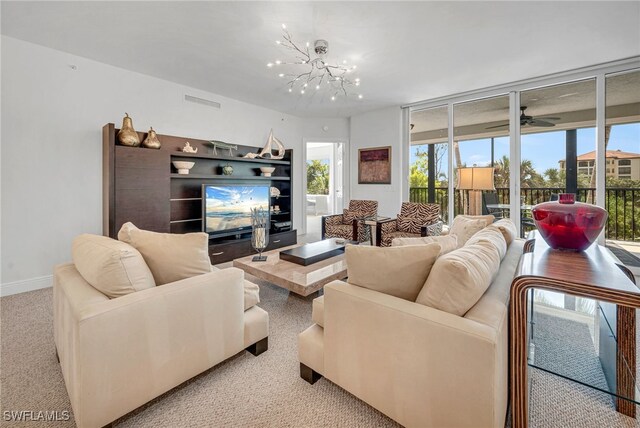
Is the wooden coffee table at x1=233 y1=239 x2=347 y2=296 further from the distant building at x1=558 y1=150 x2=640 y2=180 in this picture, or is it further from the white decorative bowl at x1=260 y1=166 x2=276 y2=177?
the distant building at x1=558 y1=150 x2=640 y2=180

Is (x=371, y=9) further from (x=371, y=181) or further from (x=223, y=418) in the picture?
(x=371, y=181)

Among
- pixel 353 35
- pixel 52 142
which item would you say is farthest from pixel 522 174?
pixel 52 142

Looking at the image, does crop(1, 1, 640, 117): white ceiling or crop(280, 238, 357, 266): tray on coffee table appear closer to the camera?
crop(1, 1, 640, 117): white ceiling

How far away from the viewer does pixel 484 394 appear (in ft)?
3.24

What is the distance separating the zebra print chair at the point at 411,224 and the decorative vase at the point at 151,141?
10.8ft

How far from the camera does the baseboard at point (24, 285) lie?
2.93 metres

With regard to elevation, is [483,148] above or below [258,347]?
above

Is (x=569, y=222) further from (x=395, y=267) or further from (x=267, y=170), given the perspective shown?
(x=267, y=170)

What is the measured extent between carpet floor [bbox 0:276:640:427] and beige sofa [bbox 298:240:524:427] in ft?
0.56

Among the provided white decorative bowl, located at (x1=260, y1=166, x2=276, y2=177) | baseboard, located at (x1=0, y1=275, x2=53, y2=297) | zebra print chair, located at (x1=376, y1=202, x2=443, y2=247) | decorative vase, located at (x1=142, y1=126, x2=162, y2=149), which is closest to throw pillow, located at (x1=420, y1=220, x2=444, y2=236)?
zebra print chair, located at (x1=376, y1=202, x2=443, y2=247)

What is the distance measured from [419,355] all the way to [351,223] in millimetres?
3912

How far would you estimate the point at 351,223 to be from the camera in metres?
5.02

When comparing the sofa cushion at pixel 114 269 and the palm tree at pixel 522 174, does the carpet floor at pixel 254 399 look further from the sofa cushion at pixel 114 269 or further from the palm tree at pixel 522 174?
the palm tree at pixel 522 174

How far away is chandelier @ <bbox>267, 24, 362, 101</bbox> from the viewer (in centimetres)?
299
